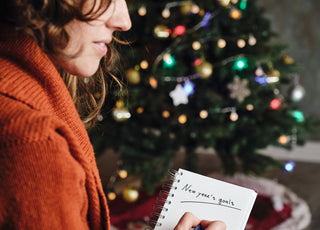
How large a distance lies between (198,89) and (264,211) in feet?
2.27

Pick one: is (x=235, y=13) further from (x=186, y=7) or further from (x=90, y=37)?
(x=90, y=37)

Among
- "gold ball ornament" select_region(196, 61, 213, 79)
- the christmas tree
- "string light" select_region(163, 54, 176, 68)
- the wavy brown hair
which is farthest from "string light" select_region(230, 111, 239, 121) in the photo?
the wavy brown hair

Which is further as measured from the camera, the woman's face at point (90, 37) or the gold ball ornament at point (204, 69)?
the gold ball ornament at point (204, 69)

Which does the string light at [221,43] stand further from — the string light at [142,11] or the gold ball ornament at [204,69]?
the string light at [142,11]

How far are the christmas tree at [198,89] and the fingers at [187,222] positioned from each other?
81 cm

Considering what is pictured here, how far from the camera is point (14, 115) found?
15.0 inches

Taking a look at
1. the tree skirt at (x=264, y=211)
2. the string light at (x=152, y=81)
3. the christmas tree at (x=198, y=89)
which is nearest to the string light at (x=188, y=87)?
the christmas tree at (x=198, y=89)

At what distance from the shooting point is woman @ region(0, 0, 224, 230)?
1.22ft

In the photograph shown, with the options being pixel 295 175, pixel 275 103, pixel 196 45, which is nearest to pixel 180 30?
pixel 196 45

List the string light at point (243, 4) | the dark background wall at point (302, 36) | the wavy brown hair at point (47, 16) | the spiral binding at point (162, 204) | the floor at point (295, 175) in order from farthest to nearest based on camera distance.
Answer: the dark background wall at point (302, 36) → the floor at point (295, 175) → the string light at point (243, 4) → the spiral binding at point (162, 204) → the wavy brown hair at point (47, 16)

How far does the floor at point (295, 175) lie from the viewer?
181 centimetres

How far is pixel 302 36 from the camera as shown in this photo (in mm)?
2318

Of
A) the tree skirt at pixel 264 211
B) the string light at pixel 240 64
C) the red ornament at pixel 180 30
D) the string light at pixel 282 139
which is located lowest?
the tree skirt at pixel 264 211

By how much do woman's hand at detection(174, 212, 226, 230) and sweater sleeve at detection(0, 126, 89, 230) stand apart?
201 mm
